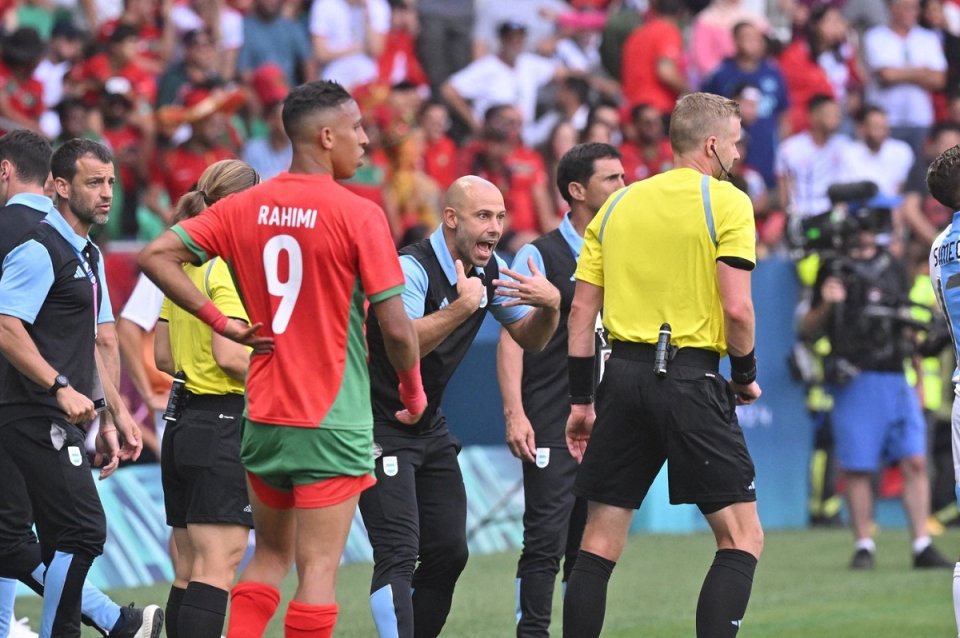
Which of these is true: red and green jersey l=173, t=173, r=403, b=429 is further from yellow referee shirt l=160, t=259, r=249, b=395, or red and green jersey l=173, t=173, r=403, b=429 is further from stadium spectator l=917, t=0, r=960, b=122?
stadium spectator l=917, t=0, r=960, b=122

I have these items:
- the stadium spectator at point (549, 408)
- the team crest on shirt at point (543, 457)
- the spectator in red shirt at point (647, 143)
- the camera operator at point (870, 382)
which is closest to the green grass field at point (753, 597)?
the camera operator at point (870, 382)

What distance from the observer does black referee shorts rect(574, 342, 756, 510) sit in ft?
22.6

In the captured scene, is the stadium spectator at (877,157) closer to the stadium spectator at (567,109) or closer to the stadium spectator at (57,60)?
the stadium spectator at (567,109)

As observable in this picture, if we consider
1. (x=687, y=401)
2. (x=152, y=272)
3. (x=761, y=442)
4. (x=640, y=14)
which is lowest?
(x=761, y=442)

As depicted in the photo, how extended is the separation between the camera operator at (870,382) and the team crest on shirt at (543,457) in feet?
15.4

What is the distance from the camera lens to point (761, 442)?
15.8 metres

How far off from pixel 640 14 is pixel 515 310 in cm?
1191

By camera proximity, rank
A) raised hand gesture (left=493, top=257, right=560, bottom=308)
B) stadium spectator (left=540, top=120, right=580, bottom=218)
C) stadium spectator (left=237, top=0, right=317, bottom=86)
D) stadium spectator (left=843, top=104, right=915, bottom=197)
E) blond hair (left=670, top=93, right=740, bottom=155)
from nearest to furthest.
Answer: blond hair (left=670, top=93, right=740, bottom=155) → raised hand gesture (left=493, top=257, right=560, bottom=308) → stadium spectator (left=540, top=120, right=580, bottom=218) → stadium spectator (left=237, top=0, right=317, bottom=86) → stadium spectator (left=843, top=104, right=915, bottom=197)

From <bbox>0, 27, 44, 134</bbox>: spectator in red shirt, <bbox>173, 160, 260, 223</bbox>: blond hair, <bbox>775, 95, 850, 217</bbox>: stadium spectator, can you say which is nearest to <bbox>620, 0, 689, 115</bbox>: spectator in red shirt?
<bbox>775, 95, 850, 217</bbox>: stadium spectator

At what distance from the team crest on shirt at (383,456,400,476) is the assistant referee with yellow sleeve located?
0.84 metres

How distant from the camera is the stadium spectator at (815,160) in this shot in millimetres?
17250

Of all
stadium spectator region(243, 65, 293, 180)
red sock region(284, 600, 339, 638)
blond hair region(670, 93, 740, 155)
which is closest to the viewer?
red sock region(284, 600, 339, 638)

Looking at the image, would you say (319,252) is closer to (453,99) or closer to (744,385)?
(744,385)

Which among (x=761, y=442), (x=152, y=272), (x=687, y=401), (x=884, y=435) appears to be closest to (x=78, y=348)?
(x=152, y=272)
